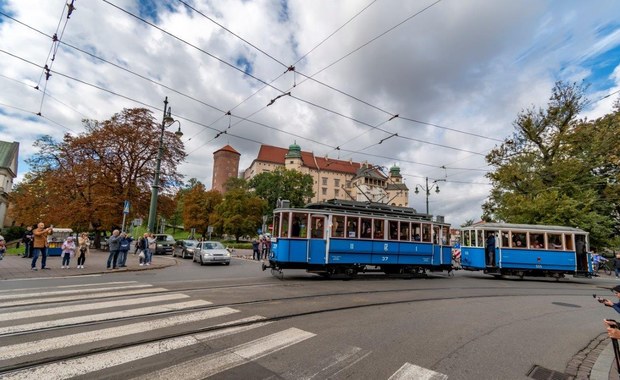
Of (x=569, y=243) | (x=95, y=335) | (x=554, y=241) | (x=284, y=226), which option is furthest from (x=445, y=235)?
(x=95, y=335)

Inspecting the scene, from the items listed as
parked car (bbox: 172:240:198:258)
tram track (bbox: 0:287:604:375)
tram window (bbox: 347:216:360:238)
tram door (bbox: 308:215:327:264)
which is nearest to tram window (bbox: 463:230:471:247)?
tram track (bbox: 0:287:604:375)

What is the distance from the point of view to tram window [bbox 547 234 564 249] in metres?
18.9

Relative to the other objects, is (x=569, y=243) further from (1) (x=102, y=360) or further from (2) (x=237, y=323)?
(1) (x=102, y=360)

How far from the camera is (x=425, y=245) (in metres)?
17.0

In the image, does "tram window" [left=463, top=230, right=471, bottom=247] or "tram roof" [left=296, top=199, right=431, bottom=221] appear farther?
"tram window" [left=463, top=230, right=471, bottom=247]

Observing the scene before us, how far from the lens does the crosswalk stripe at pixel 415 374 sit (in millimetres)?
4111

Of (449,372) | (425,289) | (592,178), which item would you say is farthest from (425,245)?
(592,178)

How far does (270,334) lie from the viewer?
5590 mm

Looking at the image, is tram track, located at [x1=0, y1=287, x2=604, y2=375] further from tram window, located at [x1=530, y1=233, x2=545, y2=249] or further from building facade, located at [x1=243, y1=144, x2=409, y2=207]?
building facade, located at [x1=243, y1=144, x2=409, y2=207]

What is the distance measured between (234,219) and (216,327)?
47.7 meters

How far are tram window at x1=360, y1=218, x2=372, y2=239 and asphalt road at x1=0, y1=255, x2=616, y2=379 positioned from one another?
534 centimetres

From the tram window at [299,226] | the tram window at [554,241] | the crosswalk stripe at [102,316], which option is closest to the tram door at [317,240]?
the tram window at [299,226]

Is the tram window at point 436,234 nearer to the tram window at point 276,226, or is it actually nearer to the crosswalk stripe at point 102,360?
the tram window at point 276,226

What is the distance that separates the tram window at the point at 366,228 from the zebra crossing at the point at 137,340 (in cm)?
898
